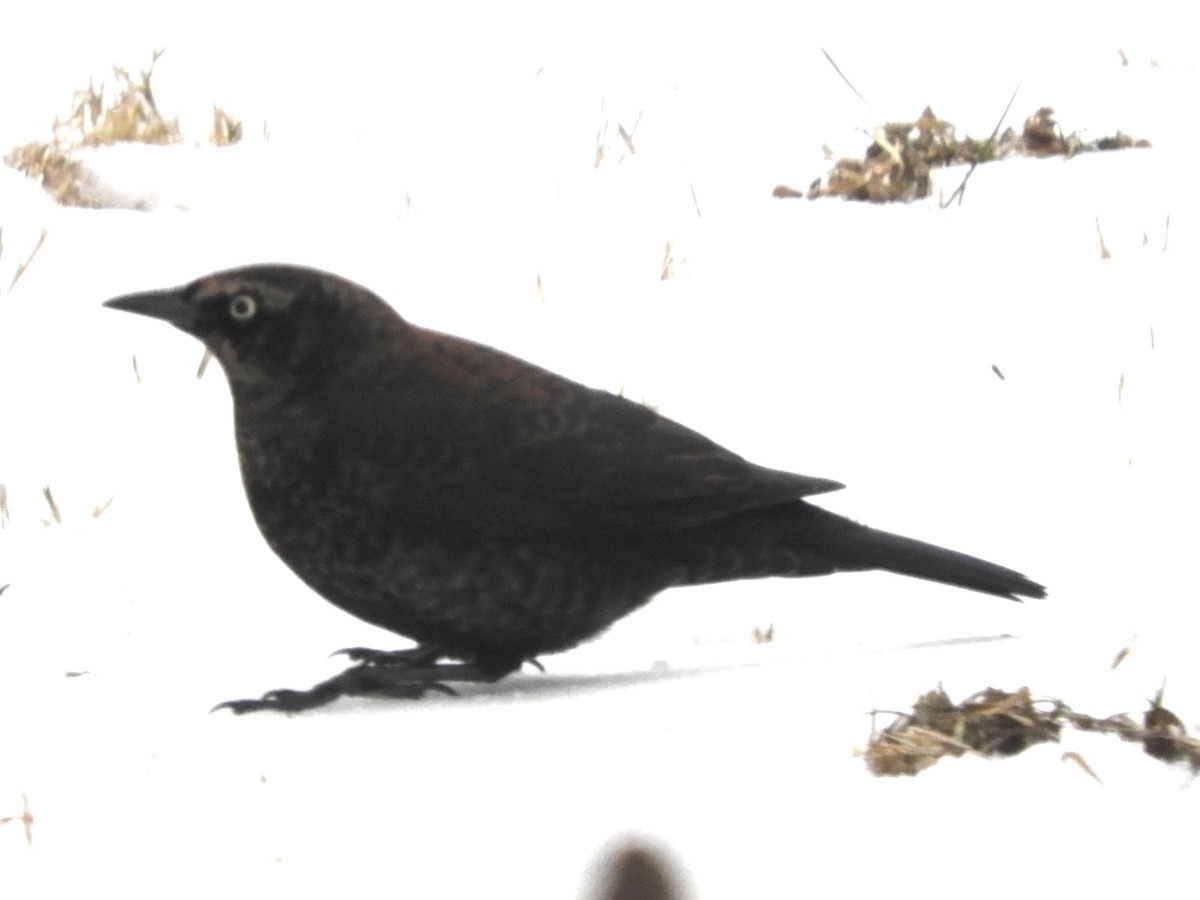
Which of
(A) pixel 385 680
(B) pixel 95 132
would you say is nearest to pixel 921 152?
(B) pixel 95 132

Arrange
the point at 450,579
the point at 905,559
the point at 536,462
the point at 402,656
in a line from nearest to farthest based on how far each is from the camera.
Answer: the point at 450,579 < the point at 536,462 < the point at 402,656 < the point at 905,559

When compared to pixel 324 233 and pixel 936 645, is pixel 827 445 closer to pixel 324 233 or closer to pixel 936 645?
pixel 936 645

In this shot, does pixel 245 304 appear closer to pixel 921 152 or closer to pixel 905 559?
pixel 905 559

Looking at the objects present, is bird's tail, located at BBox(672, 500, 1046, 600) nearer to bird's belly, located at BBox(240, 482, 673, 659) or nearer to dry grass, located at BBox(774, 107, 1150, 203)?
bird's belly, located at BBox(240, 482, 673, 659)

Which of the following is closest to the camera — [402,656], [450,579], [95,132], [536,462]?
[450,579]

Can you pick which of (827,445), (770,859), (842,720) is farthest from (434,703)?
(827,445)

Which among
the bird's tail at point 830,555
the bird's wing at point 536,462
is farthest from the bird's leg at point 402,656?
the bird's tail at point 830,555

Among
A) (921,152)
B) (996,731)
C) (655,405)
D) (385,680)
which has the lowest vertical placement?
(385,680)

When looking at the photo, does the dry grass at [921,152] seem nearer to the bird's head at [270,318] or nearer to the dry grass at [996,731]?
the bird's head at [270,318]

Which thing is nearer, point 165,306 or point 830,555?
point 165,306
